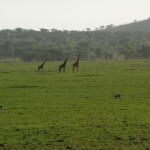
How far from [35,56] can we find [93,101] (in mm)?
82518

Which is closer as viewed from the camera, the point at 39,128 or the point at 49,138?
the point at 49,138

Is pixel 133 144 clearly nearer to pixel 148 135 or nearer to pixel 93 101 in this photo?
pixel 148 135

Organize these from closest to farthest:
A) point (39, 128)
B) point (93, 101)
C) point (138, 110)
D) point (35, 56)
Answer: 1. point (39, 128)
2. point (138, 110)
3. point (93, 101)
4. point (35, 56)

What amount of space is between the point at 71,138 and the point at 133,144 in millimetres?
2067

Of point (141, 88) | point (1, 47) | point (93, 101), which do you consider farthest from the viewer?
point (1, 47)

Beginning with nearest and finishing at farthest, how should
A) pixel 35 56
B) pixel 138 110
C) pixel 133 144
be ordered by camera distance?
pixel 133 144 < pixel 138 110 < pixel 35 56

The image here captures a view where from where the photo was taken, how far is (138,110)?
20219mm

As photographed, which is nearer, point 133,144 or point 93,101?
point 133,144

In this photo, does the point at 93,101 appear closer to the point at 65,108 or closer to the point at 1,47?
the point at 65,108

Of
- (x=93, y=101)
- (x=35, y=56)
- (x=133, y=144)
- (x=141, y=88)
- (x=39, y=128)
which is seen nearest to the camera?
(x=133, y=144)

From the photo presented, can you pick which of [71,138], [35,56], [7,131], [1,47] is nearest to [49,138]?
[71,138]

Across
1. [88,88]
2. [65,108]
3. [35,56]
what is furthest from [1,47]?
[65,108]

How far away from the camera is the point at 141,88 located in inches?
1203

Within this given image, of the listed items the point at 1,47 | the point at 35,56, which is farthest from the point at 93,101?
the point at 1,47
